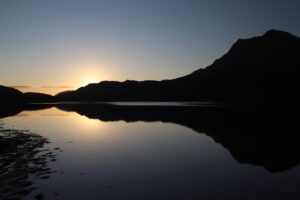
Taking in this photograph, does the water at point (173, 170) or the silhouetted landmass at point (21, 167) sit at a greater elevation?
the silhouetted landmass at point (21, 167)

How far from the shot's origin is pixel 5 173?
19.5m

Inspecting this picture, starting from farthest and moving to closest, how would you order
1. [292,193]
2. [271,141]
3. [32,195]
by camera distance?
[271,141]
[292,193]
[32,195]

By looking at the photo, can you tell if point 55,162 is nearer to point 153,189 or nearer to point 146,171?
point 146,171

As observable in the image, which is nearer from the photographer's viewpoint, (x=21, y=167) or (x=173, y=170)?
(x=21, y=167)

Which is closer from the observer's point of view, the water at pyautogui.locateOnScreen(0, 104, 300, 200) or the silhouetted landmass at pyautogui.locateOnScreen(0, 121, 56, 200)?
the silhouetted landmass at pyautogui.locateOnScreen(0, 121, 56, 200)

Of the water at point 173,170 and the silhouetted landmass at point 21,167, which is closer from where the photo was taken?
the silhouetted landmass at point 21,167

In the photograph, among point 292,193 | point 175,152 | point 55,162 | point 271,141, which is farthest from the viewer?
point 271,141

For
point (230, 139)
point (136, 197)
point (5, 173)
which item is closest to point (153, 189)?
point (136, 197)

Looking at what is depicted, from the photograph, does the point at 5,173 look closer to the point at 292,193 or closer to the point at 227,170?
the point at 227,170

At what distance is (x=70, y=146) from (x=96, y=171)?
1363 centimetres

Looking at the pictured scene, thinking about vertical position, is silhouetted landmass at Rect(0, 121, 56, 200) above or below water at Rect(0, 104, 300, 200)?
above

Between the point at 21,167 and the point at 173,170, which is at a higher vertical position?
the point at 21,167

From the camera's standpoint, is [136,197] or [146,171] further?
[146,171]

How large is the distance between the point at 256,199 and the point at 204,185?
3.97 meters
